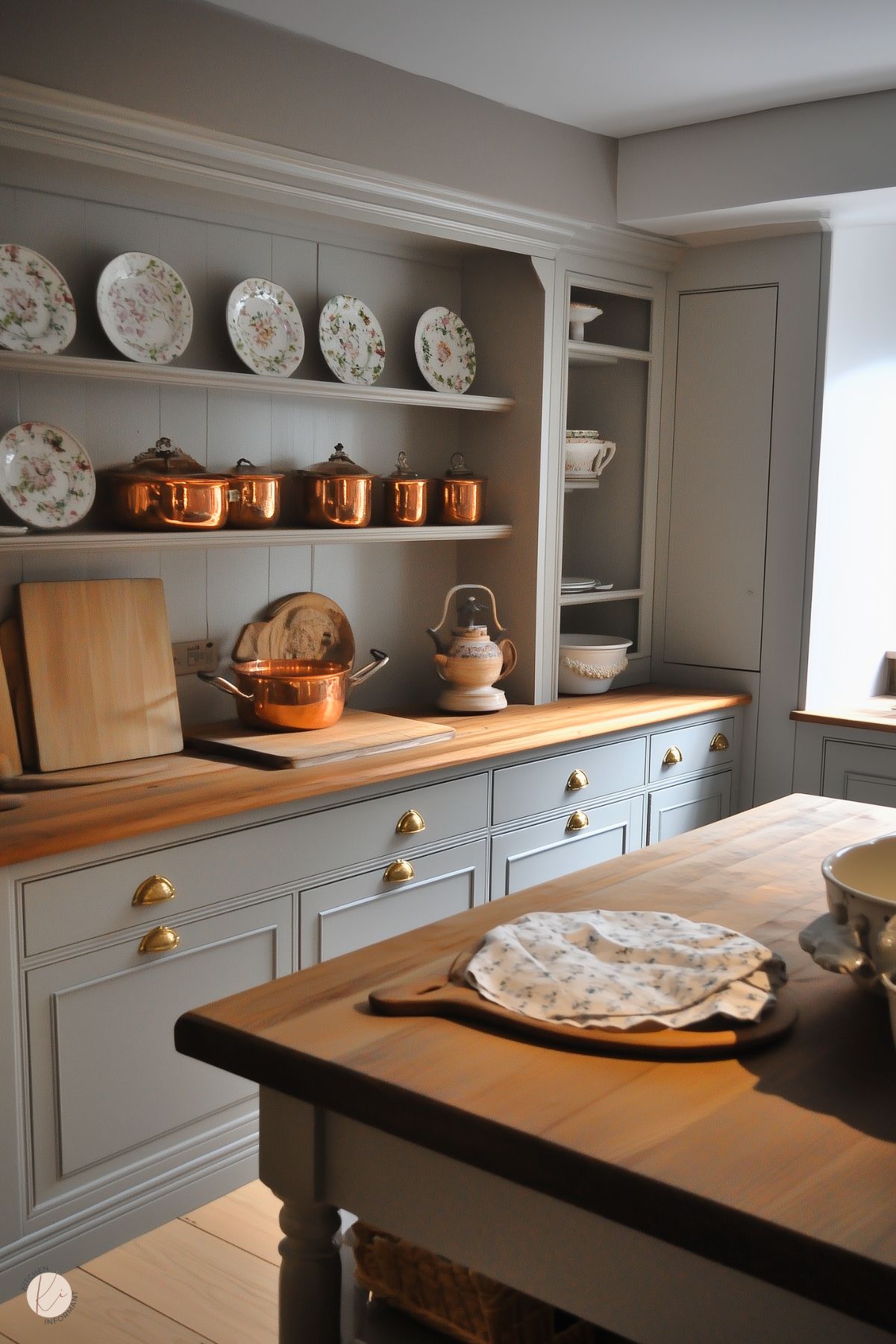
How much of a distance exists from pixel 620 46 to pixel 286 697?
5.37ft

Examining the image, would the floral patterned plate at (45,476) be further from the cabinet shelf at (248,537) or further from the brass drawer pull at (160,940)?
the brass drawer pull at (160,940)

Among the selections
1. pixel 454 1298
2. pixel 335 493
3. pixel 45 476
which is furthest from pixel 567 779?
pixel 454 1298

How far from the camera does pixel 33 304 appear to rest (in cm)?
252

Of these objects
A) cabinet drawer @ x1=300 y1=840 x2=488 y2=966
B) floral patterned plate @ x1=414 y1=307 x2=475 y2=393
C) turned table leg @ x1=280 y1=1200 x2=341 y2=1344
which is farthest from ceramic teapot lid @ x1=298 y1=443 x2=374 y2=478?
turned table leg @ x1=280 y1=1200 x2=341 y2=1344

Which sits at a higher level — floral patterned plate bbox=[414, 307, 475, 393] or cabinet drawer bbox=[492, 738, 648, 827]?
floral patterned plate bbox=[414, 307, 475, 393]

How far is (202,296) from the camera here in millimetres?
2934

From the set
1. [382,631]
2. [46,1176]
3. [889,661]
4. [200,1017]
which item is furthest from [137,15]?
[889,661]

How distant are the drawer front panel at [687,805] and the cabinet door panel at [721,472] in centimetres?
39

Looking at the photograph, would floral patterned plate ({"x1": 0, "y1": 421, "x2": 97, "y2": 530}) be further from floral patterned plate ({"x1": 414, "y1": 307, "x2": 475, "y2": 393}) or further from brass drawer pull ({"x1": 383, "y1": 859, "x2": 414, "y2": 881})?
floral patterned plate ({"x1": 414, "y1": 307, "x2": 475, "y2": 393})

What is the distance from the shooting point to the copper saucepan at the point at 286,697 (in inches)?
114

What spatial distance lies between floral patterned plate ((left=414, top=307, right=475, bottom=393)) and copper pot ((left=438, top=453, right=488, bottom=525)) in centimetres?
22

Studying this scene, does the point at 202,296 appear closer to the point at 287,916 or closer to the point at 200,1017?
the point at 287,916

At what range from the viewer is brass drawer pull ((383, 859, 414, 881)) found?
277cm

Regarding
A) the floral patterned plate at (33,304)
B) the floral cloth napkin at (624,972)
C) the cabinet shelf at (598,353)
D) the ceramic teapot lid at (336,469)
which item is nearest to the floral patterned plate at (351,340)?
the ceramic teapot lid at (336,469)
